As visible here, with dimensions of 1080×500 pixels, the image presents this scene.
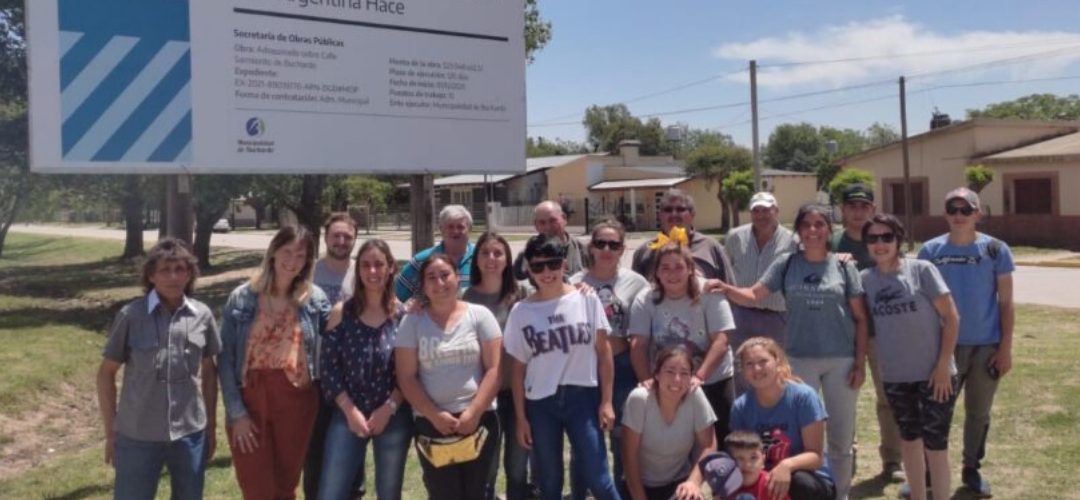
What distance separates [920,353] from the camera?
5004 mm

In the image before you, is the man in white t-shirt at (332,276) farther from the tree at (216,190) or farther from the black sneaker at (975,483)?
the tree at (216,190)

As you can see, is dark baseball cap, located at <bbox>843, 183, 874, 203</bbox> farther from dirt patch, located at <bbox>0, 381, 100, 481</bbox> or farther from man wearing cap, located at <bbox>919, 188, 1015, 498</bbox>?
dirt patch, located at <bbox>0, 381, 100, 481</bbox>

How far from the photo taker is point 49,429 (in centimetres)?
873

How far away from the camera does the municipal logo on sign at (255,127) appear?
7301mm

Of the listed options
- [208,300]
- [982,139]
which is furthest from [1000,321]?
[982,139]

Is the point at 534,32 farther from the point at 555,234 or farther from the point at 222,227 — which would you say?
the point at 222,227

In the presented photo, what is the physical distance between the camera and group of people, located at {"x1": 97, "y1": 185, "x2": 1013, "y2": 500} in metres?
4.38

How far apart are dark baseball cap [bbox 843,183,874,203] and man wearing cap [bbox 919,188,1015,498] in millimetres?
451

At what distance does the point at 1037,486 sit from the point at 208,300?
51.6ft

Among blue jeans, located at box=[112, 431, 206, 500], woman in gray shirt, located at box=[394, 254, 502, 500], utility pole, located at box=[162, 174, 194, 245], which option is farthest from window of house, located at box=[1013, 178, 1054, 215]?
blue jeans, located at box=[112, 431, 206, 500]

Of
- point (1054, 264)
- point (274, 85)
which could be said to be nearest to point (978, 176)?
point (1054, 264)

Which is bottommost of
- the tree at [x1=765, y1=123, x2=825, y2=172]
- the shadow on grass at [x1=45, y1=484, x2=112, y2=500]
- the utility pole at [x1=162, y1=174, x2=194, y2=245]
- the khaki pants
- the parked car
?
the shadow on grass at [x1=45, y1=484, x2=112, y2=500]

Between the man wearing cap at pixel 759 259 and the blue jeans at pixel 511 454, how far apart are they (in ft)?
4.90

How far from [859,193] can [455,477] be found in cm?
303
